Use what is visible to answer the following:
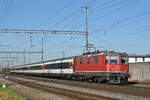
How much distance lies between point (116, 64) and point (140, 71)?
8187mm

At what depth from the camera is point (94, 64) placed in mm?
25234

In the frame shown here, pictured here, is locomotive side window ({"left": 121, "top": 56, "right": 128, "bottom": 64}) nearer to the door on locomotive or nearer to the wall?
the door on locomotive

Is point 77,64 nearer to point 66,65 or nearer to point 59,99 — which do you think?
point 66,65

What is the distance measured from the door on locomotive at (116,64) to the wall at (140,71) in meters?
6.13

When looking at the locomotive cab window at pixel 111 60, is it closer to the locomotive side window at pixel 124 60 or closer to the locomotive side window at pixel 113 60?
the locomotive side window at pixel 113 60

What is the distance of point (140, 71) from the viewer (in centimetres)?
3034

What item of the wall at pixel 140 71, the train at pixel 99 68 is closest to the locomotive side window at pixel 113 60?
the train at pixel 99 68

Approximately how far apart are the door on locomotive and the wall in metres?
6.13

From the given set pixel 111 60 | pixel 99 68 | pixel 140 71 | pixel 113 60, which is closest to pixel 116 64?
pixel 113 60

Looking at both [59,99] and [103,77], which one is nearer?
[59,99]

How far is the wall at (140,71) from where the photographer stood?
28.9 metres

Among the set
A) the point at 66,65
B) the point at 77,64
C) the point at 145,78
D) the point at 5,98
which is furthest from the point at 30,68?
the point at 5,98

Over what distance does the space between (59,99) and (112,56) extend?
11.7 m

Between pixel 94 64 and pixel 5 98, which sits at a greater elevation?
pixel 94 64
